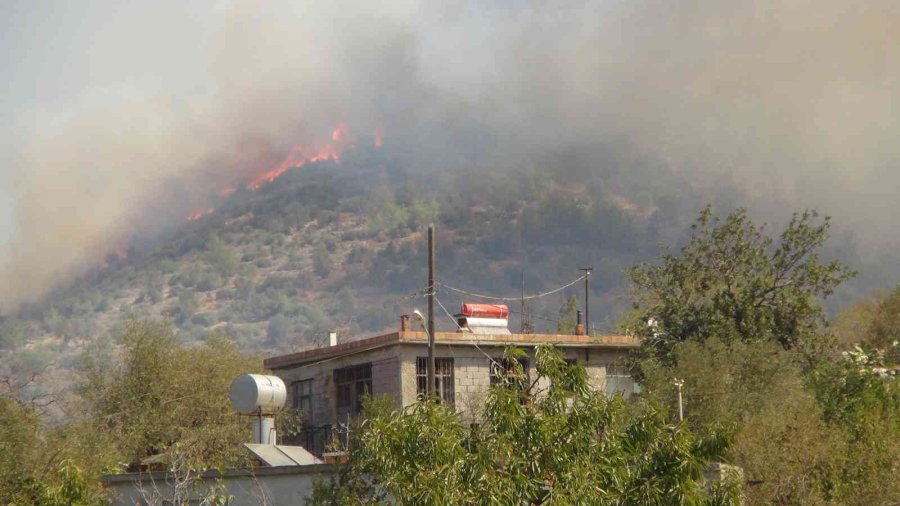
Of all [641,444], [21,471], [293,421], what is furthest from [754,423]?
[293,421]

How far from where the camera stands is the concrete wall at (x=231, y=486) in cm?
3434

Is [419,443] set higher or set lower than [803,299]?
lower

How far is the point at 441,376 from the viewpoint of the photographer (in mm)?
55469

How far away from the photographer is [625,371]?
6012cm

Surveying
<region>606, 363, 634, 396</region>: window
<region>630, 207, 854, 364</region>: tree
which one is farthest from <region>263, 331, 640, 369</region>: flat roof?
<region>630, 207, 854, 364</region>: tree

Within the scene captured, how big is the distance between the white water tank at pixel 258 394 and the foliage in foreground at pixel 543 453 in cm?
1582

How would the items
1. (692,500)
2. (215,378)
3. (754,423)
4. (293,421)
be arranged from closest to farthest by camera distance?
(692,500) → (754,423) → (293,421) → (215,378)

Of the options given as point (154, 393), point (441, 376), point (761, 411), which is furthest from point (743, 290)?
point (154, 393)

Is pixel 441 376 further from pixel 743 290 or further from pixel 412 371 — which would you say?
pixel 743 290

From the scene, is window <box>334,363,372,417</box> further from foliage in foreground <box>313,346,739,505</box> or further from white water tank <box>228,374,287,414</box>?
foliage in foreground <box>313,346,739,505</box>

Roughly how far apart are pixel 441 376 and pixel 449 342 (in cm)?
148

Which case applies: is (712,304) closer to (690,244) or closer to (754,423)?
(690,244)

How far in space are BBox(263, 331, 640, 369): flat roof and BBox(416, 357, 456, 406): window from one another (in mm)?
862

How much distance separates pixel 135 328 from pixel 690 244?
3005cm
